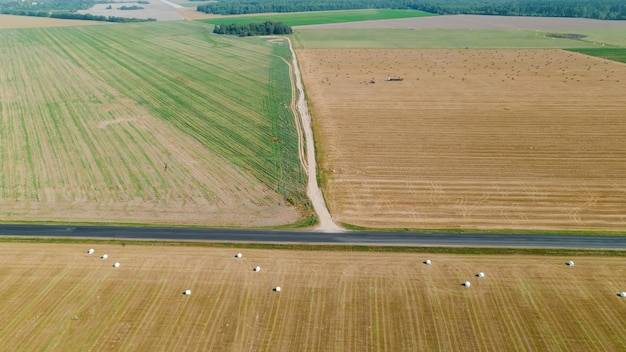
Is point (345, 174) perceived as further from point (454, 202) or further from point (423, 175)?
point (454, 202)

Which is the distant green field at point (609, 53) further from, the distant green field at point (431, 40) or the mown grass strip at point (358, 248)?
the mown grass strip at point (358, 248)

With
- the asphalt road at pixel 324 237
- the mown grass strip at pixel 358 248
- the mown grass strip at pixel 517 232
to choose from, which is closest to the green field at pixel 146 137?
the asphalt road at pixel 324 237

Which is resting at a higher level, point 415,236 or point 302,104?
point 302,104

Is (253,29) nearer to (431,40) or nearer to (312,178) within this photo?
(431,40)

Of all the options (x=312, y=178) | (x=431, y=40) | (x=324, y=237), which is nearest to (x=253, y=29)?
(x=431, y=40)

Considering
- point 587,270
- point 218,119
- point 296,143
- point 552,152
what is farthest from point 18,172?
point 552,152

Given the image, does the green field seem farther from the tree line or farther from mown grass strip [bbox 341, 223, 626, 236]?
the tree line

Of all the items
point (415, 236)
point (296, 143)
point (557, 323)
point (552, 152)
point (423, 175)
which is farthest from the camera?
point (296, 143)
